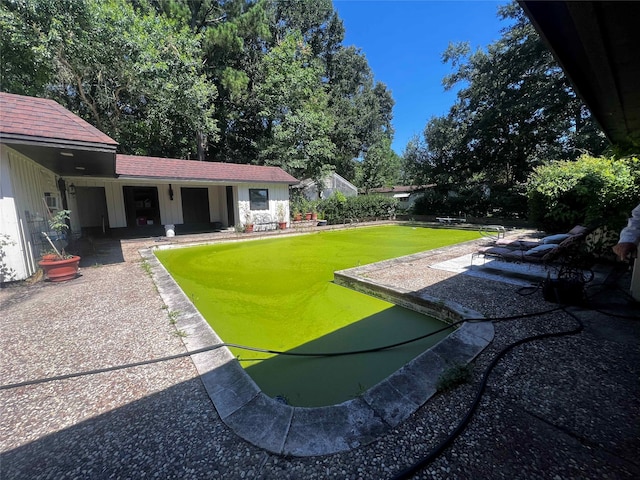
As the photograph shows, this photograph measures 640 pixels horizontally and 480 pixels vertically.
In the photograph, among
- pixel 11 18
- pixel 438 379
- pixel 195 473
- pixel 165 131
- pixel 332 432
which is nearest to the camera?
pixel 195 473

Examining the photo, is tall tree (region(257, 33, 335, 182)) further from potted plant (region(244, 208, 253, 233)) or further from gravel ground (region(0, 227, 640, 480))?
gravel ground (region(0, 227, 640, 480))

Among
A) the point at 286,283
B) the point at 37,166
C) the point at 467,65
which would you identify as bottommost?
the point at 286,283

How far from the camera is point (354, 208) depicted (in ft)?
54.9

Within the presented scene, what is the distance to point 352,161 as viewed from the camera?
88.5 feet

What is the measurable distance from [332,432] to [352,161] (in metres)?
27.0

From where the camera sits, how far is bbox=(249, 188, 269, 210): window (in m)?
12.8

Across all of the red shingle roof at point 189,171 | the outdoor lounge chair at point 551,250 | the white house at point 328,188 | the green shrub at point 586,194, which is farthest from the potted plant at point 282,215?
the green shrub at point 586,194

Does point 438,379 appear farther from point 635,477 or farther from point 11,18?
point 11,18

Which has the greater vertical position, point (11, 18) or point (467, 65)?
point (467, 65)

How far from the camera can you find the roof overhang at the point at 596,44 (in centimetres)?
140

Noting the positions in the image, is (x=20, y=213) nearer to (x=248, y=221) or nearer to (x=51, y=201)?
(x=51, y=201)

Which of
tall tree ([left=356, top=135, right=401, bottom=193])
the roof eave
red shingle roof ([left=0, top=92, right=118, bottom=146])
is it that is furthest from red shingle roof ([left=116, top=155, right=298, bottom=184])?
tall tree ([left=356, top=135, right=401, bottom=193])

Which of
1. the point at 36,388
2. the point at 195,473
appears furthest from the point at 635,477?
the point at 36,388

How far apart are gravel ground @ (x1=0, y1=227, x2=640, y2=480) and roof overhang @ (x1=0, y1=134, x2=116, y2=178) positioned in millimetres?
2899
